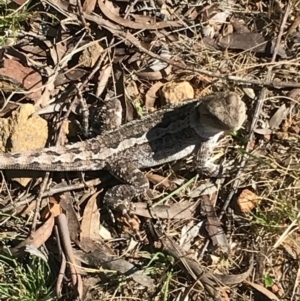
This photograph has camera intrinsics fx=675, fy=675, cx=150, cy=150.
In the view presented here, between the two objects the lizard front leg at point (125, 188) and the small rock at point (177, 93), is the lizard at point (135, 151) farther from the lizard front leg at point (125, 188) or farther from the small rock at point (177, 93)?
the small rock at point (177, 93)

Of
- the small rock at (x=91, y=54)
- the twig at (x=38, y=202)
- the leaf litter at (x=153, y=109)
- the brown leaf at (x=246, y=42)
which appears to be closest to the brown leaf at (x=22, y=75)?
the leaf litter at (x=153, y=109)

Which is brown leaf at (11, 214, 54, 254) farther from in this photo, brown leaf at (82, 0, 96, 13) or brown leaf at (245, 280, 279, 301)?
brown leaf at (82, 0, 96, 13)

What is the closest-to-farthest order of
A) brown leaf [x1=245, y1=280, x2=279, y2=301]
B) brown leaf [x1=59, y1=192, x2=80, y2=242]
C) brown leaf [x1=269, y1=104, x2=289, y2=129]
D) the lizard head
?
the lizard head, brown leaf [x1=245, y1=280, x2=279, y2=301], brown leaf [x1=59, y1=192, x2=80, y2=242], brown leaf [x1=269, y1=104, x2=289, y2=129]

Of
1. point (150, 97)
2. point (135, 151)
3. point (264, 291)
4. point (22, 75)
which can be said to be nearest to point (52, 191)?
point (135, 151)

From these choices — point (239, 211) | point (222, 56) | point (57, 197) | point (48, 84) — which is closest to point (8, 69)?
point (48, 84)

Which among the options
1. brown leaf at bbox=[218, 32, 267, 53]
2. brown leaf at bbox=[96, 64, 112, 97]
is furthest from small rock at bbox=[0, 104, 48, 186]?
brown leaf at bbox=[218, 32, 267, 53]

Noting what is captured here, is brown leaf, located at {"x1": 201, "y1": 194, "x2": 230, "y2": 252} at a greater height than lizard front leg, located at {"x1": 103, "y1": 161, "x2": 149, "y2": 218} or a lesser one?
lesser

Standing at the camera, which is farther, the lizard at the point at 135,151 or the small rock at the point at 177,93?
the small rock at the point at 177,93
